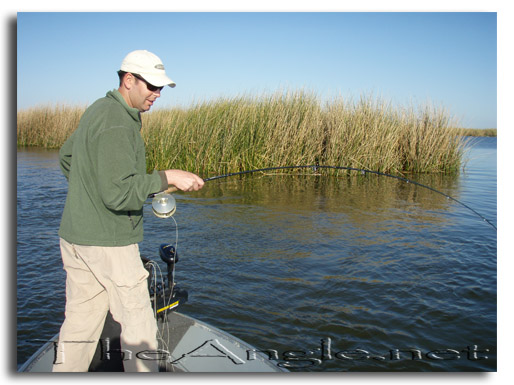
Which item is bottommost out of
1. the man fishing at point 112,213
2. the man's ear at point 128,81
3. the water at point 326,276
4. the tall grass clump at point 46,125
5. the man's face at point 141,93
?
the water at point 326,276

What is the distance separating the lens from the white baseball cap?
84.6 inches

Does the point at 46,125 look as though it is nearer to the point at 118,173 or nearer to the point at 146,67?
the point at 146,67

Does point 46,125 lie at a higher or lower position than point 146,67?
higher

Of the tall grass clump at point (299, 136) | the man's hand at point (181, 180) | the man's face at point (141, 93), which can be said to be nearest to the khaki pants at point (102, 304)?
the man's hand at point (181, 180)

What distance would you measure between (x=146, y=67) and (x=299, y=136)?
9765 mm

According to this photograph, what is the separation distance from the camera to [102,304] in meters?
2.45

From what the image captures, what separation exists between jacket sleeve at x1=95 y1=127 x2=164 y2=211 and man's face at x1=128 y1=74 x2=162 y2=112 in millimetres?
215

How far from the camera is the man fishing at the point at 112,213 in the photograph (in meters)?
2.05

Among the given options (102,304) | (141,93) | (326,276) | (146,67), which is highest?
(146,67)

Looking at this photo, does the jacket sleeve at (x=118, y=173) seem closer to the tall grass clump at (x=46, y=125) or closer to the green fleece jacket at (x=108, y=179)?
the green fleece jacket at (x=108, y=179)

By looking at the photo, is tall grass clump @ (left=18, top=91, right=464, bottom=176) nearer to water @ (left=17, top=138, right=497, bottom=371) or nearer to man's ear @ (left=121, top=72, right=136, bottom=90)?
water @ (left=17, top=138, right=497, bottom=371)

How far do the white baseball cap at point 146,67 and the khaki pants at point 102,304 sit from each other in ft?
2.69

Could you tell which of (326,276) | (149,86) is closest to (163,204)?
(149,86)
